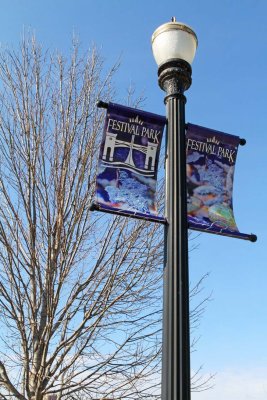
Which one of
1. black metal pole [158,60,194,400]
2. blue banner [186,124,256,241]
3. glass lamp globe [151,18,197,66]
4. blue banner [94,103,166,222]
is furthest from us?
glass lamp globe [151,18,197,66]

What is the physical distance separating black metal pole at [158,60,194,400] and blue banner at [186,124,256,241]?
243 millimetres

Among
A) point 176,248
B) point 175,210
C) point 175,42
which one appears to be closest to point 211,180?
point 175,210

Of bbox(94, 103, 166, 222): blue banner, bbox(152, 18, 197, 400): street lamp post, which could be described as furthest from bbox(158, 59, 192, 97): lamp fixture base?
bbox(94, 103, 166, 222): blue banner

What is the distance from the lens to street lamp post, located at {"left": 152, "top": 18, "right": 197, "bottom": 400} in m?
2.92

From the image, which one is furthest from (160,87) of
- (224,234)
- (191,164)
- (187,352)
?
(187,352)

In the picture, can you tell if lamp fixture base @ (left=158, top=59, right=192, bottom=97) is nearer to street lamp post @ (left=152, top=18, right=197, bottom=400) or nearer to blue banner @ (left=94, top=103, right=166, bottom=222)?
street lamp post @ (left=152, top=18, right=197, bottom=400)

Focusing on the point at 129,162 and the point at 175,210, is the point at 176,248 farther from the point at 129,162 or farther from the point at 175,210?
the point at 129,162

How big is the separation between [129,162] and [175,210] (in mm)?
621

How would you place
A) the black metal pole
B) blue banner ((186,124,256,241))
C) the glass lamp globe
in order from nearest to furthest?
the black metal pole, blue banner ((186,124,256,241)), the glass lamp globe

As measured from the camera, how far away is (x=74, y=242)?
21.2 ft

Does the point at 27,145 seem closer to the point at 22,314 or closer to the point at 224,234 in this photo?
the point at 22,314

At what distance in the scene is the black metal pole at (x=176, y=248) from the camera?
289 cm

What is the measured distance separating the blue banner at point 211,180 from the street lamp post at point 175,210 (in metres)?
0.24

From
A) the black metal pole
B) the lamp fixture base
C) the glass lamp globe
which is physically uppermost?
the glass lamp globe
